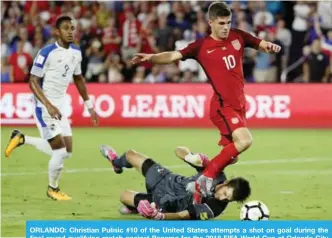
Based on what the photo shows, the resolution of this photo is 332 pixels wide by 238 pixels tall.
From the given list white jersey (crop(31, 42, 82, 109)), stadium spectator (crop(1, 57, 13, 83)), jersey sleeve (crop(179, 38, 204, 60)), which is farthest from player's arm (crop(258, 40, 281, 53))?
stadium spectator (crop(1, 57, 13, 83))

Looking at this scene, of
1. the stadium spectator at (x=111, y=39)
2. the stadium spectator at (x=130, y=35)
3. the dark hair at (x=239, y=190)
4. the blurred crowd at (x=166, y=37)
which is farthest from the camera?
the stadium spectator at (x=111, y=39)

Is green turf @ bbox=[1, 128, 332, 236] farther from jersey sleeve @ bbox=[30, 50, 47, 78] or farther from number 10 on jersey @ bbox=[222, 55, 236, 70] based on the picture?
number 10 on jersey @ bbox=[222, 55, 236, 70]

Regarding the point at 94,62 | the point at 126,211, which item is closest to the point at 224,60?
the point at 126,211

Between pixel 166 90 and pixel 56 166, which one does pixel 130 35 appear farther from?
pixel 56 166

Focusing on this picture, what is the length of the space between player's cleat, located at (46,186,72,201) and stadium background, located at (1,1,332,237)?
4.06 ft

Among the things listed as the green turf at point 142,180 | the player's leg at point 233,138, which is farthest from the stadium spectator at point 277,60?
the player's leg at point 233,138

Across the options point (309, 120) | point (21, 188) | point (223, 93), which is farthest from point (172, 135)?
point (223, 93)

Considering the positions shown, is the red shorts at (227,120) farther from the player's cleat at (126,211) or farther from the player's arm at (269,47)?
the player's cleat at (126,211)

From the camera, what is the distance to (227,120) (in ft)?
39.3

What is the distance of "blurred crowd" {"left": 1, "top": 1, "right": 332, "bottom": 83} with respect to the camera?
78.2 ft

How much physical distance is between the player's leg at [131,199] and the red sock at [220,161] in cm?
72

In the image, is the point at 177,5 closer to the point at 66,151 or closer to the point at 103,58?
the point at 103,58

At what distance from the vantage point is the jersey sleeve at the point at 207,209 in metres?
10.7

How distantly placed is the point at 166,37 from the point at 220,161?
44.3 feet
